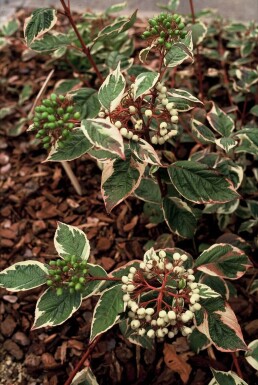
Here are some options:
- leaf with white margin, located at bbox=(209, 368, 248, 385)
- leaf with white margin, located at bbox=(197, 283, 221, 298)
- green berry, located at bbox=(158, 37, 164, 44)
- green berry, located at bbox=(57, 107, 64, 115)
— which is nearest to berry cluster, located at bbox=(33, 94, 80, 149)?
green berry, located at bbox=(57, 107, 64, 115)

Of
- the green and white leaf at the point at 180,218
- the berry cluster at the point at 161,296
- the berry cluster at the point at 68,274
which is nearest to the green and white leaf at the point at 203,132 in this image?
the green and white leaf at the point at 180,218

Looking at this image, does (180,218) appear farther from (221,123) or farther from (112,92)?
(112,92)

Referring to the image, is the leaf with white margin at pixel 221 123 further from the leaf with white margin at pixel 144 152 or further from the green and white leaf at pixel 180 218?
the leaf with white margin at pixel 144 152

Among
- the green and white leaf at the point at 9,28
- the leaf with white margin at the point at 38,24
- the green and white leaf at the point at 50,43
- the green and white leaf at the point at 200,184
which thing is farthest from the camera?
the green and white leaf at the point at 9,28

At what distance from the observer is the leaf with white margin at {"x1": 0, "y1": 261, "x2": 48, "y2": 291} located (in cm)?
103

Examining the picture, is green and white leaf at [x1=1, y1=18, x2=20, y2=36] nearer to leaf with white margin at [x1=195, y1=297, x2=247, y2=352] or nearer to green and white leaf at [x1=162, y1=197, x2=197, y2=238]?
green and white leaf at [x1=162, y1=197, x2=197, y2=238]

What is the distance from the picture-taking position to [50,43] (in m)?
1.49

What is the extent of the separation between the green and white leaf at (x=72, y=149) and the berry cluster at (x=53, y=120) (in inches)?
2.3

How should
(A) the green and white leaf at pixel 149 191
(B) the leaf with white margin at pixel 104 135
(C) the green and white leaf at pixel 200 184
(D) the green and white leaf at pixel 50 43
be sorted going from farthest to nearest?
(D) the green and white leaf at pixel 50 43 → (A) the green and white leaf at pixel 149 191 → (C) the green and white leaf at pixel 200 184 → (B) the leaf with white margin at pixel 104 135

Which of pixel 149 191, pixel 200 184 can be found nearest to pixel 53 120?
pixel 200 184

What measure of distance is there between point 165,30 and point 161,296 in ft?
2.05

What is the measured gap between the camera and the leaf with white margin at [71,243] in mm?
1064

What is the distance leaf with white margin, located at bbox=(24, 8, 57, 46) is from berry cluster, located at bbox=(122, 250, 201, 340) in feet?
2.39

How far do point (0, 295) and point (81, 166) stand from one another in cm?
65
